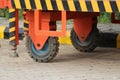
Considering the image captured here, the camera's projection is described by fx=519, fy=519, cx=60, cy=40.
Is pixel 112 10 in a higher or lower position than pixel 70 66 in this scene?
higher

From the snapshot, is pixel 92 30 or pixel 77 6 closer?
pixel 77 6

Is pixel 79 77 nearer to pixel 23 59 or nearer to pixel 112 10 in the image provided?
pixel 112 10

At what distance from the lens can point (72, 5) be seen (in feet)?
21.9

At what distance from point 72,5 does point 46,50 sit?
43.1 inches

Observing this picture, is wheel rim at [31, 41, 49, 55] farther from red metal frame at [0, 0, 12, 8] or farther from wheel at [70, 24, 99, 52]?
wheel at [70, 24, 99, 52]

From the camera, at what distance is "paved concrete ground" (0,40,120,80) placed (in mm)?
6648

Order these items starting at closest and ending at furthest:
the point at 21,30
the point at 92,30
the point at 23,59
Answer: the point at 23,59
the point at 92,30
the point at 21,30

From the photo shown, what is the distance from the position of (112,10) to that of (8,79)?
5.07ft

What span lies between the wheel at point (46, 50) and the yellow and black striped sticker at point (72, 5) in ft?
2.06

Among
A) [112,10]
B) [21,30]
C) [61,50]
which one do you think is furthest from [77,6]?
[21,30]

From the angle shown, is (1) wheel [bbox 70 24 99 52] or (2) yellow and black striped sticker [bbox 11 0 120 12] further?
(1) wheel [bbox 70 24 99 52]

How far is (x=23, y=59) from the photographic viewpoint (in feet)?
26.0

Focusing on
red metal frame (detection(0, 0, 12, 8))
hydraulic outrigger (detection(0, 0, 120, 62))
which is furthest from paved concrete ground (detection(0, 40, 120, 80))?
red metal frame (detection(0, 0, 12, 8))

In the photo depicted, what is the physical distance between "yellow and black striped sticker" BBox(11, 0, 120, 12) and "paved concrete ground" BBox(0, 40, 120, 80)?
A: 2.78 ft
